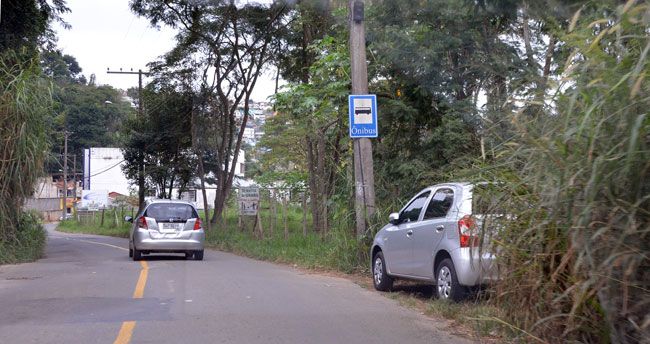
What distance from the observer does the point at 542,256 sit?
20.7 feet

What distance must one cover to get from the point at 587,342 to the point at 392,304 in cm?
488

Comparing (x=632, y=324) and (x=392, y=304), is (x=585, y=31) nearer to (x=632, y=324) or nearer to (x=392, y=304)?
(x=632, y=324)

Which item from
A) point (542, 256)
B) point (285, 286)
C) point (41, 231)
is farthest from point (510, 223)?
point (41, 231)

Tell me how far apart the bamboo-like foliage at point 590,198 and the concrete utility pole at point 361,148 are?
843cm

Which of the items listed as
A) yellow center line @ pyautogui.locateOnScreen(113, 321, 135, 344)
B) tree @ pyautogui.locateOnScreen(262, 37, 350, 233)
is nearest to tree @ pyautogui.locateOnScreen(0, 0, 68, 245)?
tree @ pyautogui.locateOnScreen(262, 37, 350, 233)

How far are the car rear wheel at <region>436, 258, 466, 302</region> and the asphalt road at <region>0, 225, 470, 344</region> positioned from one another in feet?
1.67

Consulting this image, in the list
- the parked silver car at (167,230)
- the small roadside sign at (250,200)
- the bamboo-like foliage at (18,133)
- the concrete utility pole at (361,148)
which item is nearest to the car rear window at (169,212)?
the parked silver car at (167,230)

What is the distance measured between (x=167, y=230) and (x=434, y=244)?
406 inches

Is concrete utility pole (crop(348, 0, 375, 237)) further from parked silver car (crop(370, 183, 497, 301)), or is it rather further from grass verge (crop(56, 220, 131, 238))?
grass verge (crop(56, 220, 131, 238))

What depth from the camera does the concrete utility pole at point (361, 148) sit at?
14.9 metres

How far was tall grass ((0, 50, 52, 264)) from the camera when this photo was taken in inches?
746

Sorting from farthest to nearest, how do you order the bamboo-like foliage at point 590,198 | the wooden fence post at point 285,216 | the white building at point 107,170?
the white building at point 107,170 < the wooden fence post at point 285,216 < the bamboo-like foliage at point 590,198

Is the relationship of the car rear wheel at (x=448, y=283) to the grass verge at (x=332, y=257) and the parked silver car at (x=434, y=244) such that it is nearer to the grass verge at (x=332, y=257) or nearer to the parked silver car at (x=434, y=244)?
the parked silver car at (x=434, y=244)

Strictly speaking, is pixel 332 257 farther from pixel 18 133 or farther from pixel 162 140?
pixel 162 140
